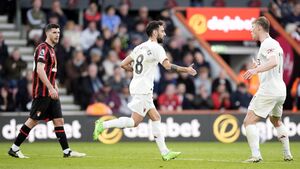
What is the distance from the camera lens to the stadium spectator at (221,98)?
24523 millimetres

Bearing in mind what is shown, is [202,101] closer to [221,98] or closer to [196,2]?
[221,98]

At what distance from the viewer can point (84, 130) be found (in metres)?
22.1

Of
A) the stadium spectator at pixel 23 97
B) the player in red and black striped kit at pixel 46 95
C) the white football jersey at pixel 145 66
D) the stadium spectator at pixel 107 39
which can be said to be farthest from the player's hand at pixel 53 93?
the stadium spectator at pixel 107 39

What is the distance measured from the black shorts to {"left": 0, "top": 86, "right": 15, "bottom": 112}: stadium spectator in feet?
25.0

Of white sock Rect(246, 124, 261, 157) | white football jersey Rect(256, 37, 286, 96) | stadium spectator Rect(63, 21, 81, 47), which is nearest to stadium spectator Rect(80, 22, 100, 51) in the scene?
stadium spectator Rect(63, 21, 81, 47)

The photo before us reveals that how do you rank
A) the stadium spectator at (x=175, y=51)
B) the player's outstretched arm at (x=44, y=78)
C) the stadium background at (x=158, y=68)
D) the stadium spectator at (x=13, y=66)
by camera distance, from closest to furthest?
the player's outstretched arm at (x=44, y=78)
the stadium background at (x=158, y=68)
the stadium spectator at (x=13, y=66)
the stadium spectator at (x=175, y=51)

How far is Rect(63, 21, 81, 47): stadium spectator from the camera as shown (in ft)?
82.1

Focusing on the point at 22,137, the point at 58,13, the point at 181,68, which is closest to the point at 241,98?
the point at 58,13

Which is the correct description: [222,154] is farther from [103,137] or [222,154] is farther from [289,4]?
[289,4]

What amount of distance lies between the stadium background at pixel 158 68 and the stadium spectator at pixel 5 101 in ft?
0.09

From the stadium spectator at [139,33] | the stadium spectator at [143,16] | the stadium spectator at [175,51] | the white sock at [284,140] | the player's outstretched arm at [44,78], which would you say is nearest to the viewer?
the white sock at [284,140]

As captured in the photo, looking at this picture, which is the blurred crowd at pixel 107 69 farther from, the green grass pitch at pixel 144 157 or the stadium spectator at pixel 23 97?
the green grass pitch at pixel 144 157

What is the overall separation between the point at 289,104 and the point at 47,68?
518 inches

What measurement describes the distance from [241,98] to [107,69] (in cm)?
383
